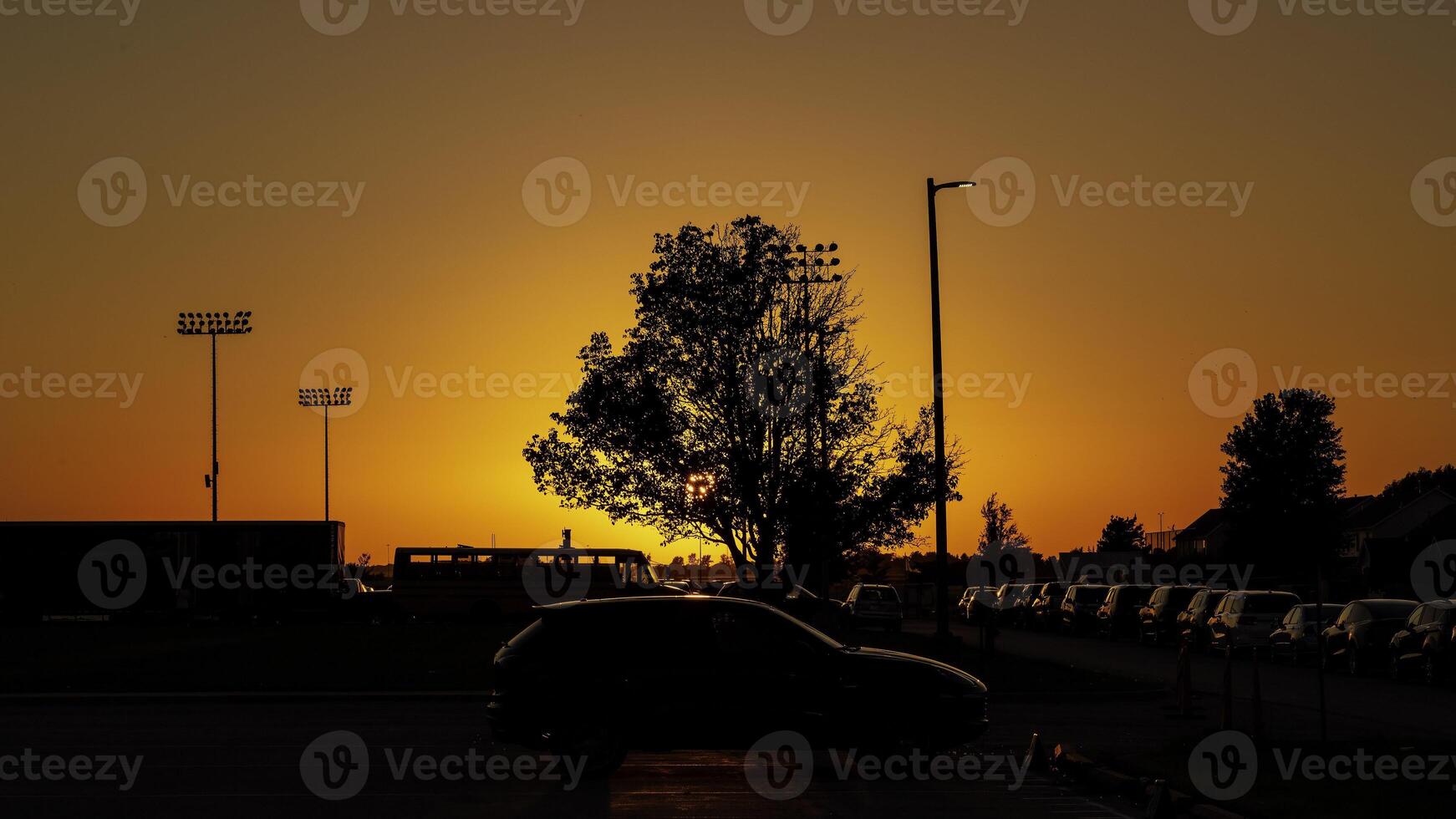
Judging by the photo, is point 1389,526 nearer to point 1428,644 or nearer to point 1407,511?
point 1407,511

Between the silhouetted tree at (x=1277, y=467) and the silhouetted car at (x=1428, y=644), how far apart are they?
70902mm

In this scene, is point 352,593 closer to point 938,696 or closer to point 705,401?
point 705,401

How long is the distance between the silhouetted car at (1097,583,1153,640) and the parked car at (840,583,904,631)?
7809 mm

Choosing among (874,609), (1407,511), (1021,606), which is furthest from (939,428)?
(1407,511)

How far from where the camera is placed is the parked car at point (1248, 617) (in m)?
37.3

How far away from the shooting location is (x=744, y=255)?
51906 millimetres

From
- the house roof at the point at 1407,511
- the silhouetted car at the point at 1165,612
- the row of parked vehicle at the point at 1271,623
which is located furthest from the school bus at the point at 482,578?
the house roof at the point at 1407,511

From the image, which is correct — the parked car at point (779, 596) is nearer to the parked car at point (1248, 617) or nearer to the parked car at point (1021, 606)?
the parked car at point (1021, 606)

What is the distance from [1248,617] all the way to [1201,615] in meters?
3.75

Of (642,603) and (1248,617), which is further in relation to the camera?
(1248,617)

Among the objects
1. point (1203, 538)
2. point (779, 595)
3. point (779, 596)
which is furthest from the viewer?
point (1203, 538)

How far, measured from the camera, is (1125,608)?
4994 centimetres

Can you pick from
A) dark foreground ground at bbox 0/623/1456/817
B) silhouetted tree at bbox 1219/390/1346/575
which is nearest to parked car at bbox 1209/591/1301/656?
dark foreground ground at bbox 0/623/1456/817

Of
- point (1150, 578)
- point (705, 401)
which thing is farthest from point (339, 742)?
point (1150, 578)
